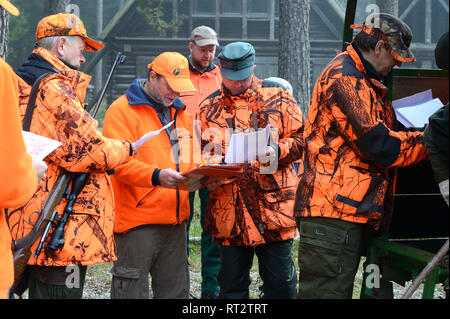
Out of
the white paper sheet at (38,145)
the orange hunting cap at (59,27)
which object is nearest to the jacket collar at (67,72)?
the orange hunting cap at (59,27)

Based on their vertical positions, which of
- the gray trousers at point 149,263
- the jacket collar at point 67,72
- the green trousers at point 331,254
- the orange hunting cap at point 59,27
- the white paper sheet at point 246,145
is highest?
the orange hunting cap at point 59,27

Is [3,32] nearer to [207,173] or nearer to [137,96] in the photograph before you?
[137,96]

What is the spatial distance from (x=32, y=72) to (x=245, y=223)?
5.53 ft

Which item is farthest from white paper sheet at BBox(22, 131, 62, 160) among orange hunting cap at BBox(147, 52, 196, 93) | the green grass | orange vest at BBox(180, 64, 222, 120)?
the green grass

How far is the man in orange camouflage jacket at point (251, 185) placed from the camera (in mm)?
3910

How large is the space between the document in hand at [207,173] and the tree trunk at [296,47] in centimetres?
576

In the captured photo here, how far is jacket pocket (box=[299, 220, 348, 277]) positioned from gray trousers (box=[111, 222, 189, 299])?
3.75 feet

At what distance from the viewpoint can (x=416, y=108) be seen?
3.34 meters

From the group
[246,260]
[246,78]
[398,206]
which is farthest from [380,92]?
[246,260]

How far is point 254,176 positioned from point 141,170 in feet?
2.54

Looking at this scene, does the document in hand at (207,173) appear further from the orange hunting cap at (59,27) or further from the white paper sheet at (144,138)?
the orange hunting cap at (59,27)

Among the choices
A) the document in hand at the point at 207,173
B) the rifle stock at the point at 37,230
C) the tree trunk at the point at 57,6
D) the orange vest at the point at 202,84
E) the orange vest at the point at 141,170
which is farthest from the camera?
the tree trunk at the point at 57,6

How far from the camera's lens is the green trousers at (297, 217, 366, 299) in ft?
10.5

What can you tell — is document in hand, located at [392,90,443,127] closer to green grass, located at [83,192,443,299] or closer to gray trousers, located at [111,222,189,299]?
gray trousers, located at [111,222,189,299]
